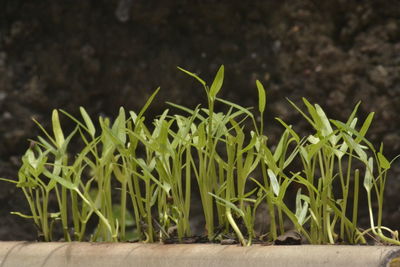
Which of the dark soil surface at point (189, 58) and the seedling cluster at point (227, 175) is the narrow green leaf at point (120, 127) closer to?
the seedling cluster at point (227, 175)

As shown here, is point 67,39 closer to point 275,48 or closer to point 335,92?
point 275,48

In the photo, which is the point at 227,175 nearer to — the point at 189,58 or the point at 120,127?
the point at 120,127

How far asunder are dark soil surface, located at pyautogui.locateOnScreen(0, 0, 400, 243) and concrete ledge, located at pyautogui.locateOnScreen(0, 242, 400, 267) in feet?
2.22

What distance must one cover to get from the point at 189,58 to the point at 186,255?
0.77 meters

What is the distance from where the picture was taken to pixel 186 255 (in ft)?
1.77

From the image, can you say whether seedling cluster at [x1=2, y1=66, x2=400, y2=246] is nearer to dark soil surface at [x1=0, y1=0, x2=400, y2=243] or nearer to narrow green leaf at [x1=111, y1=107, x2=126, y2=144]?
narrow green leaf at [x1=111, y1=107, x2=126, y2=144]

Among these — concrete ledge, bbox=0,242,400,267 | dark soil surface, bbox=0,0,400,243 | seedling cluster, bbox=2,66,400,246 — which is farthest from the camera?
dark soil surface, bbox=0,0,400,243

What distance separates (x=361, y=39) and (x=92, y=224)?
0.62m

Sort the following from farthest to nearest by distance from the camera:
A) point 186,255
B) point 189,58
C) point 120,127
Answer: point 189,58 → point 120,127 → point 186,255

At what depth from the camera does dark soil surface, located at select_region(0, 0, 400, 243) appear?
1.21m

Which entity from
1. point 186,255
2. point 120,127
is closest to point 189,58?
point 120,127

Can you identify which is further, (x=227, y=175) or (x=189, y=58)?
(x=189, y=58)

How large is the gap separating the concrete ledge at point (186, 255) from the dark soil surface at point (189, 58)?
675 mm

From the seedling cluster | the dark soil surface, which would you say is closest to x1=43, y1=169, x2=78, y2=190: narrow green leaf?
the seedling cluster
